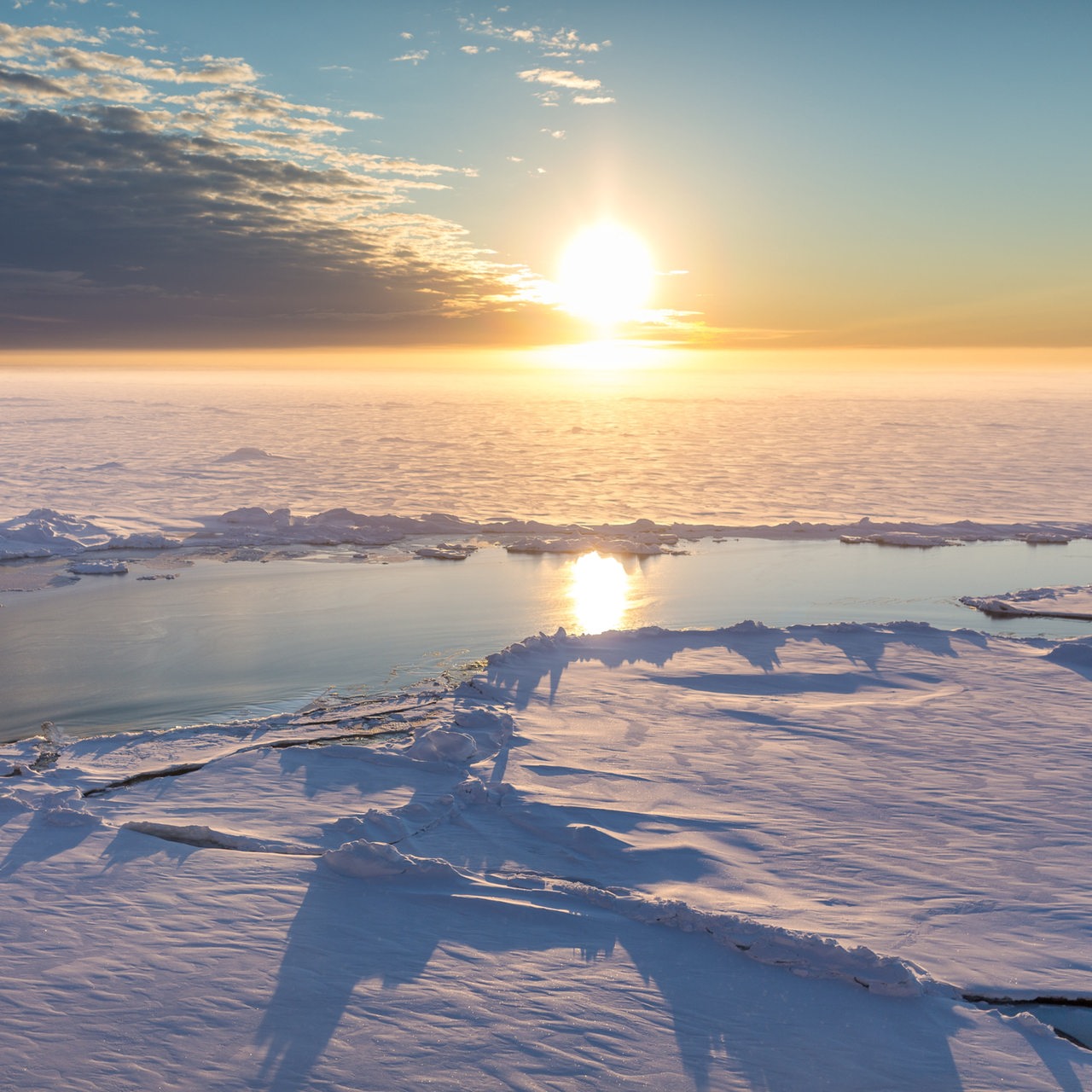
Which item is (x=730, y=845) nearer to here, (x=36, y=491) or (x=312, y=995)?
(x=312, y=995)

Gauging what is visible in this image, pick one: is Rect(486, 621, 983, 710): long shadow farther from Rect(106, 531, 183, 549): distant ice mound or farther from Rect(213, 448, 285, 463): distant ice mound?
Rect(213, 448, 285, 463): distant ice mound

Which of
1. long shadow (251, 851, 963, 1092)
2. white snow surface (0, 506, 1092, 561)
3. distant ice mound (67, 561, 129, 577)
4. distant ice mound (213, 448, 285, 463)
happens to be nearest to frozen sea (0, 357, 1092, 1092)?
long shadow (251, 851, 963, 1092)

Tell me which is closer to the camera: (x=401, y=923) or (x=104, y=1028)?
(x=104, y=1028)

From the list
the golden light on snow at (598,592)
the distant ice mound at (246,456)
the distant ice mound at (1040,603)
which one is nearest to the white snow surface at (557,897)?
the golden light on snow at (598,592)

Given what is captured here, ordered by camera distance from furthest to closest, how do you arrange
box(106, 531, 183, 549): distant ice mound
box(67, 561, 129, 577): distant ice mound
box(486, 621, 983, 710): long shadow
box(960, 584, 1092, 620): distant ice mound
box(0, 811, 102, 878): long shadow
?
box(106, 531, 183, 549): distant ice mound < box(67, 561, 129, 577): distant ice mound < box(960, 584, 1092, 620): distant ice mound < box(486, 621, 983, 710): long shadow < box(0, 811, 102, 878): long shadow

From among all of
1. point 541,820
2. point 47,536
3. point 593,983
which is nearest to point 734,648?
point 541,820

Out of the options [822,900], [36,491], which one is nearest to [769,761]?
[822,900]
